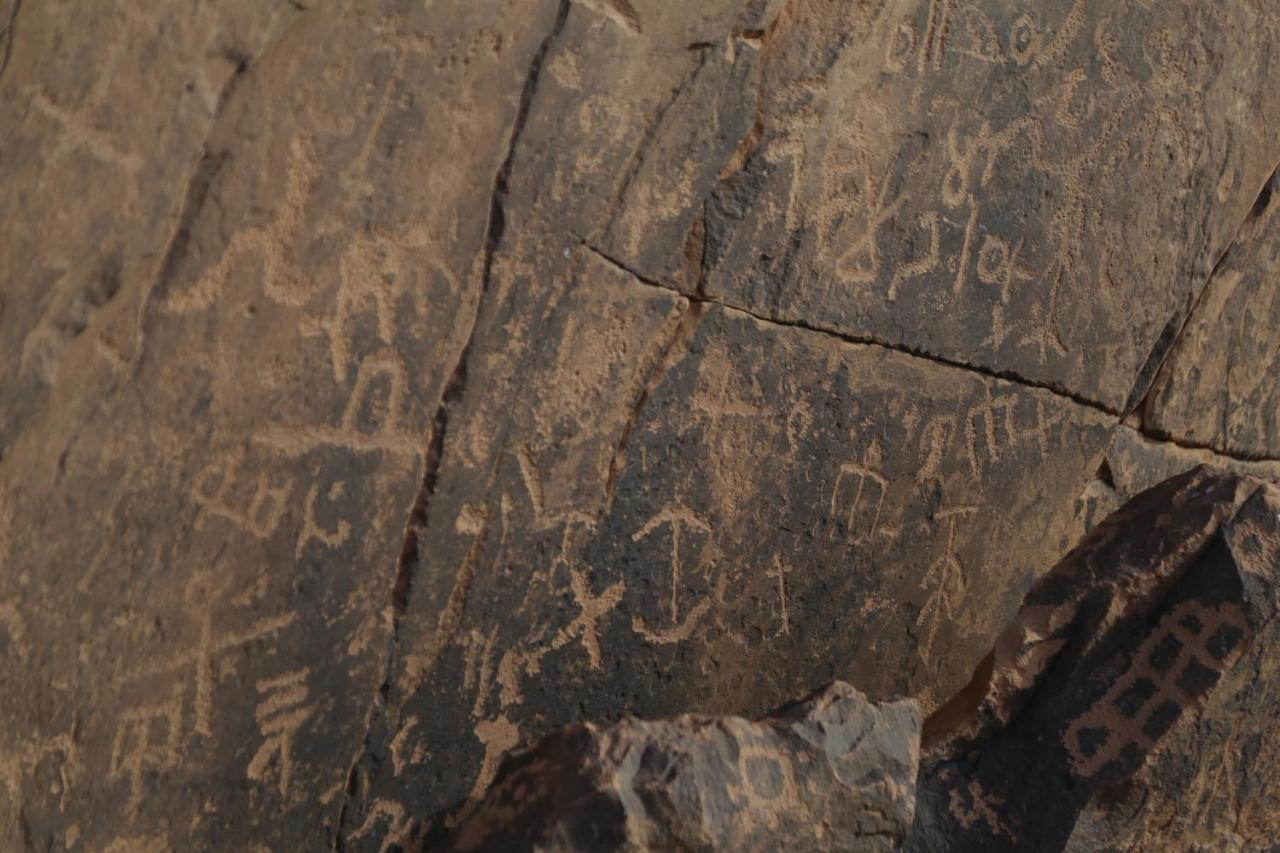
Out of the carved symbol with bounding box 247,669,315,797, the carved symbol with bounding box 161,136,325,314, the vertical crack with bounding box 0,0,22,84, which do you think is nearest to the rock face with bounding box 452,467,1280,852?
the carved symbol with bounding box 247,669,315,797

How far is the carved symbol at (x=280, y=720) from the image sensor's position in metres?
2.08

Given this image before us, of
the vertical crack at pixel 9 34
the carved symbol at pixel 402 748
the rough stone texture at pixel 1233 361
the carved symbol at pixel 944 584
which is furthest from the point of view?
the rough stone texture at pixel 1233 361

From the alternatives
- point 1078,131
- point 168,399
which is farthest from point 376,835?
point 1078,131

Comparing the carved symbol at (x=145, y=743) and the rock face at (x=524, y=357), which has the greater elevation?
the rock face at (x=524, y=357)

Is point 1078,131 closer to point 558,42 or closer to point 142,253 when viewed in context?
point 558,42

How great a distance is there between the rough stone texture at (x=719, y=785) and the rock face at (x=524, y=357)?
1.11ft

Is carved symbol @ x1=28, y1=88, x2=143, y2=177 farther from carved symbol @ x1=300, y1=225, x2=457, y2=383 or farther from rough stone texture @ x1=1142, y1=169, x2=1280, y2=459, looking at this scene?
rough stone texture @ x1=1142, y1=169, x2=1280, y2=459

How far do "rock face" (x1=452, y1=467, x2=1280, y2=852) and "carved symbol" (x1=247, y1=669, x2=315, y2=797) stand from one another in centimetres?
30

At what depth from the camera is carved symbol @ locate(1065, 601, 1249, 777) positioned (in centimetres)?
234

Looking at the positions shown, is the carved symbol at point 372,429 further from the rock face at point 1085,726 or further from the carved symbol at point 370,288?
the rock face at point 1085,726

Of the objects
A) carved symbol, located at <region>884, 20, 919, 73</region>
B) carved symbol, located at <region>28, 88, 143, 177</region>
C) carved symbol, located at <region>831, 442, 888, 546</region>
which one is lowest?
carved symbol, located at <region>831, 442, 888, 546</region>

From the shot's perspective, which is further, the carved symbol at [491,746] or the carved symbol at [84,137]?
the carved symbol at [491,746]

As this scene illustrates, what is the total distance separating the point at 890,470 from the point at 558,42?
1214 millimetres

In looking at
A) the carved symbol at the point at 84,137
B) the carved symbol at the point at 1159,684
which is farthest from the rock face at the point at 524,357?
the carved symbol at the point at 1159,684
